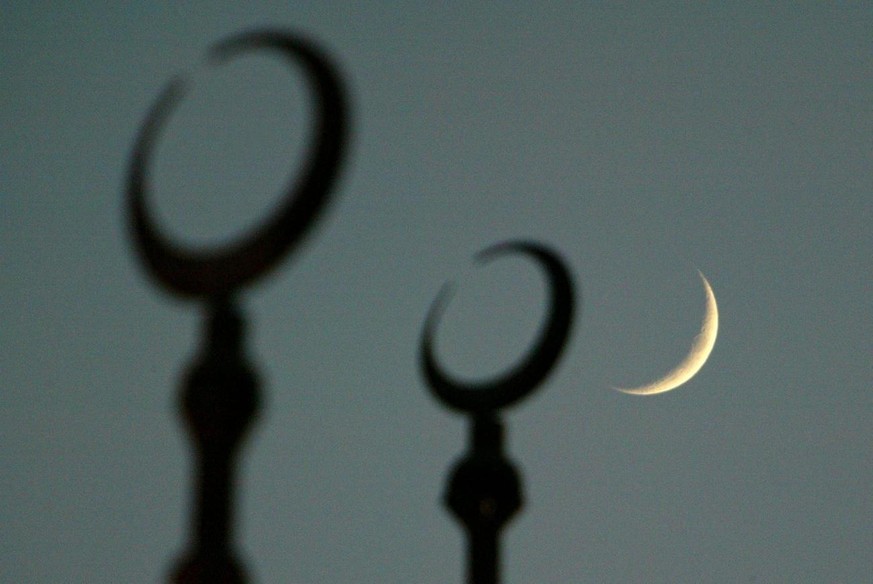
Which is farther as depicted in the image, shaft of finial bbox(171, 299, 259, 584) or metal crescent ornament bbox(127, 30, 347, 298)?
metal crescent ornament bbox(127, 30, 347, 298)

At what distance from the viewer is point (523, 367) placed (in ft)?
18.3

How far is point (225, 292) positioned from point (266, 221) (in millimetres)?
264

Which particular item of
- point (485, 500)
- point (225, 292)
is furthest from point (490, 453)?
point (225, 292)

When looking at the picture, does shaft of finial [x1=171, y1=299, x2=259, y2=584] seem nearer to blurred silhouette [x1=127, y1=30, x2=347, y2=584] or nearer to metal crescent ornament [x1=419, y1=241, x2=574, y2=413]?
blurred silhouette [x1=127, y1=30, x2=347, y2=584]

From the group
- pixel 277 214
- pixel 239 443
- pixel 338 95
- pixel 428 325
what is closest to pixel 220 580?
pixel 239 443

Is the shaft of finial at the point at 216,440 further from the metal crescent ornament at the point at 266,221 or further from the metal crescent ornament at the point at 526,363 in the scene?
the metal crescent ornament at the point at 526,363

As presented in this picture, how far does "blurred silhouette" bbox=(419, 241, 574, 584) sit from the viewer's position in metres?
5.42

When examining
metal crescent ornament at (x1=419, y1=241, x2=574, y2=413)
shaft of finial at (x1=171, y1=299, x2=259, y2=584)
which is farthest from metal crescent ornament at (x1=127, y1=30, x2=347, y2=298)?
metal crescent ornament at (x1=419, y1=241, x2=574, y2=413)

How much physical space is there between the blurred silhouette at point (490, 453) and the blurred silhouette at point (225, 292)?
7.04 ft

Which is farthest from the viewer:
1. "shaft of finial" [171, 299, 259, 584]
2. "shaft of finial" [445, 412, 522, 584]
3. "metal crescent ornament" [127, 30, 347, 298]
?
"shaft of finial" [445, 412, 522, 584]

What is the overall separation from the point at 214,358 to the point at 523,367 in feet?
7.85

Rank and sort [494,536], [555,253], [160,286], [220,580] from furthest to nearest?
[555,253] → [494,536] → [160,286] → [220,580]

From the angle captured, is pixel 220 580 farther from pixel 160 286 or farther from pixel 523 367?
pixel 523 367

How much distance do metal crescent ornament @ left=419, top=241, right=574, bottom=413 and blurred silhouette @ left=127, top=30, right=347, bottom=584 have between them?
2.14 meters
